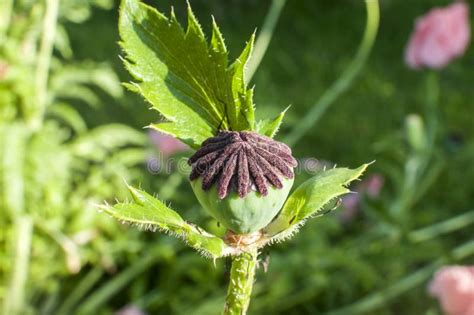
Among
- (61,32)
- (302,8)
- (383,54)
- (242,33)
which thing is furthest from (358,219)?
(302,8)

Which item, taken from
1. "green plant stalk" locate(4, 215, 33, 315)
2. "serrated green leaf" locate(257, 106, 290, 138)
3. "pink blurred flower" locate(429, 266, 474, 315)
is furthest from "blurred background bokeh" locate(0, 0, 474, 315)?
"serrated green leaf" locate(257, 106, 290, 138)

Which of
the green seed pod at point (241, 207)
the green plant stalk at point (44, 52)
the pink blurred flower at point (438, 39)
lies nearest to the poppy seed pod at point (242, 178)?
the green seed pod at point (241, 207)

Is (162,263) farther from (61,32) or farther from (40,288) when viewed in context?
(61,32)

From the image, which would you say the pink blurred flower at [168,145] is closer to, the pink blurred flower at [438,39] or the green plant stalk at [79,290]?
the green plant stalk at [79,290]

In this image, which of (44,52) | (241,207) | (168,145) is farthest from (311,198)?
(168,145)

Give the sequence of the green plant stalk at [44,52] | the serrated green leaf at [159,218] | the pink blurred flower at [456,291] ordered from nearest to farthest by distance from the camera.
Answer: the serrated green leaf at [159,218] < the pink blurred flower at [456,291] < the green plant stalk at [44,52]

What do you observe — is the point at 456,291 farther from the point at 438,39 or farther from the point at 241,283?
the point at 241,283

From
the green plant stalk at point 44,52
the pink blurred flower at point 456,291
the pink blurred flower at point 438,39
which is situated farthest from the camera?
the pink blurred flower at point 438,39

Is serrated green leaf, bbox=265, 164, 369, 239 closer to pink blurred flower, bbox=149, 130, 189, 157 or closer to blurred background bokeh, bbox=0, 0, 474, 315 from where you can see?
blurred background bokeh, bbox=0, 0, 474, 315
